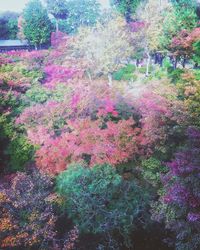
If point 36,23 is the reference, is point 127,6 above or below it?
above

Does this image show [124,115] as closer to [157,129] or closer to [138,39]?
[157,129]

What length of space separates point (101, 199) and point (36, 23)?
3460 cm

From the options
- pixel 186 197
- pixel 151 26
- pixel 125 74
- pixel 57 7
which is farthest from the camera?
pixel 57 7

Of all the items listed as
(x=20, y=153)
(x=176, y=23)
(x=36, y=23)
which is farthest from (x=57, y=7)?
(x=20, y=153)

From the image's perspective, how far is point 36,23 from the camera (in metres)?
40.7

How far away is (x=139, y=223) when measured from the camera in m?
13.6

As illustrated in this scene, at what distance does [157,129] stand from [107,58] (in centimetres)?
1423

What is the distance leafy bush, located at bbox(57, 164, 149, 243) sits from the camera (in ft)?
40.1

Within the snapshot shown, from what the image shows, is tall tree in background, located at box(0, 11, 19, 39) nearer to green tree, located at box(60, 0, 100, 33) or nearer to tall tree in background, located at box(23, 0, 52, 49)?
tall tree in background, located at box(23, 0, 52, 49)

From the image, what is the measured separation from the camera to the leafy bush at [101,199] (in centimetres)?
1222

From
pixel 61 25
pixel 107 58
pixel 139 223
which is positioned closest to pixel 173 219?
pixel 139 223

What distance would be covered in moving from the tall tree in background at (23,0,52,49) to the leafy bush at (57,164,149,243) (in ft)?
106

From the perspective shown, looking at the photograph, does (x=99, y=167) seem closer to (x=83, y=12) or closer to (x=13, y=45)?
(x=83, y=12)

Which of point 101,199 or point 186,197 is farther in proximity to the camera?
point 101,199
